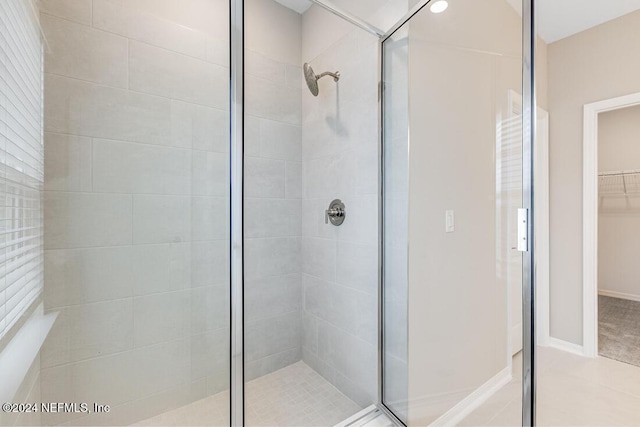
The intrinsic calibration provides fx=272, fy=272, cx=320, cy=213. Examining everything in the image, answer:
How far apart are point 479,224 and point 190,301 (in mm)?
1232

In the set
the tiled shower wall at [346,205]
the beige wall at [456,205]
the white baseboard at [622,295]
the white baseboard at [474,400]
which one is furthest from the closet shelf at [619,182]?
the tiled shower wall at [346,205]

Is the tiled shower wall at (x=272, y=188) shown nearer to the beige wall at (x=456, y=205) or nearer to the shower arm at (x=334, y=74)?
the shower arm at (x=334, y=74)

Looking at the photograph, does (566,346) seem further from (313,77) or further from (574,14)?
(313,77)

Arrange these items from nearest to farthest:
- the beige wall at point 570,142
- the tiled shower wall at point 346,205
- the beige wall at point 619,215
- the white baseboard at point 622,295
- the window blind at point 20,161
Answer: the window blind at point 20,161
the tiled shower wall at point 346,205
the beige wall at point 570,142
the beige wall at point 619,215
the white baseboard at point 622,295

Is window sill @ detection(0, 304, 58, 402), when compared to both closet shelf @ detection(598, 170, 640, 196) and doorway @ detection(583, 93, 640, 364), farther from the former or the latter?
closet shelf @ detection(598, 170, 640, 196)

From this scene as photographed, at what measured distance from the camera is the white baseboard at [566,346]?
1.97 metres

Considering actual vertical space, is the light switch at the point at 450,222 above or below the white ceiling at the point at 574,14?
below

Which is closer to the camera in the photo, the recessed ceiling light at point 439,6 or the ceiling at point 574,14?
the recessed ceiling light at point 439,6

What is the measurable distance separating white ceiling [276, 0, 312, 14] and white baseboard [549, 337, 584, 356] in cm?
283

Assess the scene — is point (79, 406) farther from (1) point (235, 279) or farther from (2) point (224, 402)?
(1) point (235, 279)

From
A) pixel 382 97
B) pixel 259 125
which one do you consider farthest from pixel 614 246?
pixel 259 125

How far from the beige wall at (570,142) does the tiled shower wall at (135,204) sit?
2.34m

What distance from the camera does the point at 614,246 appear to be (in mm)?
2115

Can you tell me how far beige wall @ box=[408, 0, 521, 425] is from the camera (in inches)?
42.9
